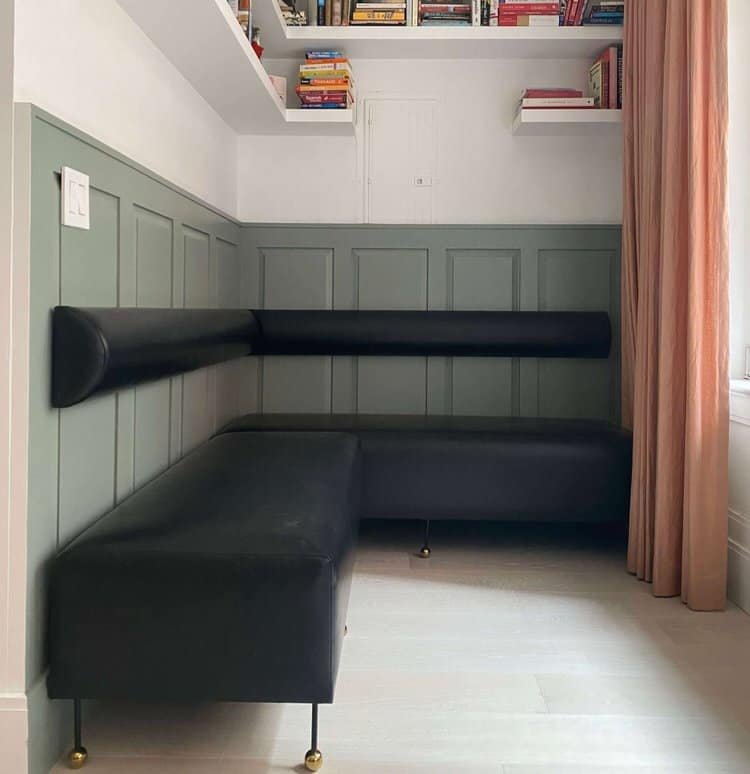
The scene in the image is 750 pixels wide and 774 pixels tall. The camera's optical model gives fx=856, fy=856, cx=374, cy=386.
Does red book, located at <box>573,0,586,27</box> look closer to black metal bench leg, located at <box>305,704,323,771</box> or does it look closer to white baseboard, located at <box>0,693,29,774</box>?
black metal bench leg, located at <box>305,704,323,771</box>

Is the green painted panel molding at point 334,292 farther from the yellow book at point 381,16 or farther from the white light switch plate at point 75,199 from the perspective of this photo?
the yellow book at point 381,16

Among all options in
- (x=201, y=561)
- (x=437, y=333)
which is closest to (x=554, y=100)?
(x=437, y=333)

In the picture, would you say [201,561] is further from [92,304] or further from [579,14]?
[579,14]

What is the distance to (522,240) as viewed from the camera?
374cm

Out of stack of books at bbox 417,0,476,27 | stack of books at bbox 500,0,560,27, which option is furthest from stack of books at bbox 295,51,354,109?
stack of books at bbox 500,0,560,27

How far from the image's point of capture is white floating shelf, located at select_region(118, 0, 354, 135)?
237 centimetres

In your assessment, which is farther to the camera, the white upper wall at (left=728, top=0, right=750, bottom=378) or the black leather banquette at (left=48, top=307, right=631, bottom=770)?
the white upper wall at (left=728, top=0, right=750, bottom=378)

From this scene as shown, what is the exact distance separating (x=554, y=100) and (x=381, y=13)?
0.81m

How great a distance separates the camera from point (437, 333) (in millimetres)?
3629

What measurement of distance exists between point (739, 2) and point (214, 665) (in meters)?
2.61

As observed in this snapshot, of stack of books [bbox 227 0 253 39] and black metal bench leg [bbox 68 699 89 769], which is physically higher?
stack of books [bbox 227 0 253 39]

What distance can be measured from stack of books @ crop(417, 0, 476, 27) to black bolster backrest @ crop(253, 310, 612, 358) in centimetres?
122

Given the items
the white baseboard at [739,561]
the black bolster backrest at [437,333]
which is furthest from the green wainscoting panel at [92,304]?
the white baseboard at [739,561]

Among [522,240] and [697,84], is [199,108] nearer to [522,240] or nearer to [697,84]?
[522,240]
